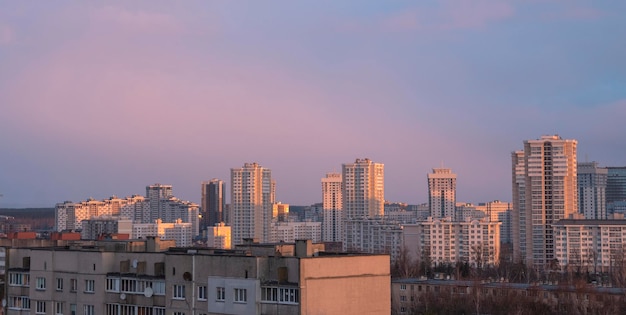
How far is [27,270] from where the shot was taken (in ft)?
43.7

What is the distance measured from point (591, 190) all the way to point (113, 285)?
80.5 meters

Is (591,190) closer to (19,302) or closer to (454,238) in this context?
(454,238)

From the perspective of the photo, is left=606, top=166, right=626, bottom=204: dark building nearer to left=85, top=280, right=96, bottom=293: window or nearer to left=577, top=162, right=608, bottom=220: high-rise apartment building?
left=577, top=162, right=608, bottom=220: high-rise apartment building

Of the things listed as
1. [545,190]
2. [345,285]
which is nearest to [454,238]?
A: [545,190]

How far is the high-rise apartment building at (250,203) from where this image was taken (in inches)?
3410

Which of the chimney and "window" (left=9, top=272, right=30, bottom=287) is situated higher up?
the chimney

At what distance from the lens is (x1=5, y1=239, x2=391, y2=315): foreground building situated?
10828 mm

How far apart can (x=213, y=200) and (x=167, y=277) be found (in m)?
116

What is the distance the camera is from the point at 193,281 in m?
11.6

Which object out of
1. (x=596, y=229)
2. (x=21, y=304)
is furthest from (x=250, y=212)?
(x=21, y=304)

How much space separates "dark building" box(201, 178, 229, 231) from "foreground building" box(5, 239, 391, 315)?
111 meters

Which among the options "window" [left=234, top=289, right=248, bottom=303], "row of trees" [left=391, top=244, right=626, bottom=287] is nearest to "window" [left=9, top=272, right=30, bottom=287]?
"window" [left=234, top=289, right=248, bottom=303]

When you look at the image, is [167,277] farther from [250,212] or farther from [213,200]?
[213,200]

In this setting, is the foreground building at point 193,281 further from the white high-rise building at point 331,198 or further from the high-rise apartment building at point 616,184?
the high-rise apartment building at point 616,184
